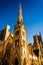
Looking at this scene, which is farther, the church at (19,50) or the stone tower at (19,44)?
the church at (19,50)

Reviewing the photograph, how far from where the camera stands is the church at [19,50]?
35.3 metres

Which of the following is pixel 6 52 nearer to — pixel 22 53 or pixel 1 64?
pixel 1 64

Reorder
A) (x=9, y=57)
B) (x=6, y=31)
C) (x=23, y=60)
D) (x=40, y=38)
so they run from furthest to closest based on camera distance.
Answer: (x=40, y=38)
(x=6, y=31)
(x=9, y=57)
(x=23, y=60)

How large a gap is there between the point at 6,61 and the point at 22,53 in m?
5.92

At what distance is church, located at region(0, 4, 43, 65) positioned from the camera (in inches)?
1389

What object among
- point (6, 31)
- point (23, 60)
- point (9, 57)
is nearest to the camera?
point (23, 60)

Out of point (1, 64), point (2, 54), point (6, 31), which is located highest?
point (6, 31)

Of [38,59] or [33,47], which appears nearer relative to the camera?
[38,59]

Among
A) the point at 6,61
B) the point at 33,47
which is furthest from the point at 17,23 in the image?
the point at 6,61

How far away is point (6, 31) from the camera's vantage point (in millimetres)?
46906

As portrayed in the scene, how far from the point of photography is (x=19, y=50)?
35562 millimetres

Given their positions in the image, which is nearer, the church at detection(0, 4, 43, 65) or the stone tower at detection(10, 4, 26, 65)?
the stone tower at detection(10, 4, 26, 65)

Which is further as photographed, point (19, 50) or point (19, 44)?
point (19, 44)

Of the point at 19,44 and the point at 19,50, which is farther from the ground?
the point at 19,44
